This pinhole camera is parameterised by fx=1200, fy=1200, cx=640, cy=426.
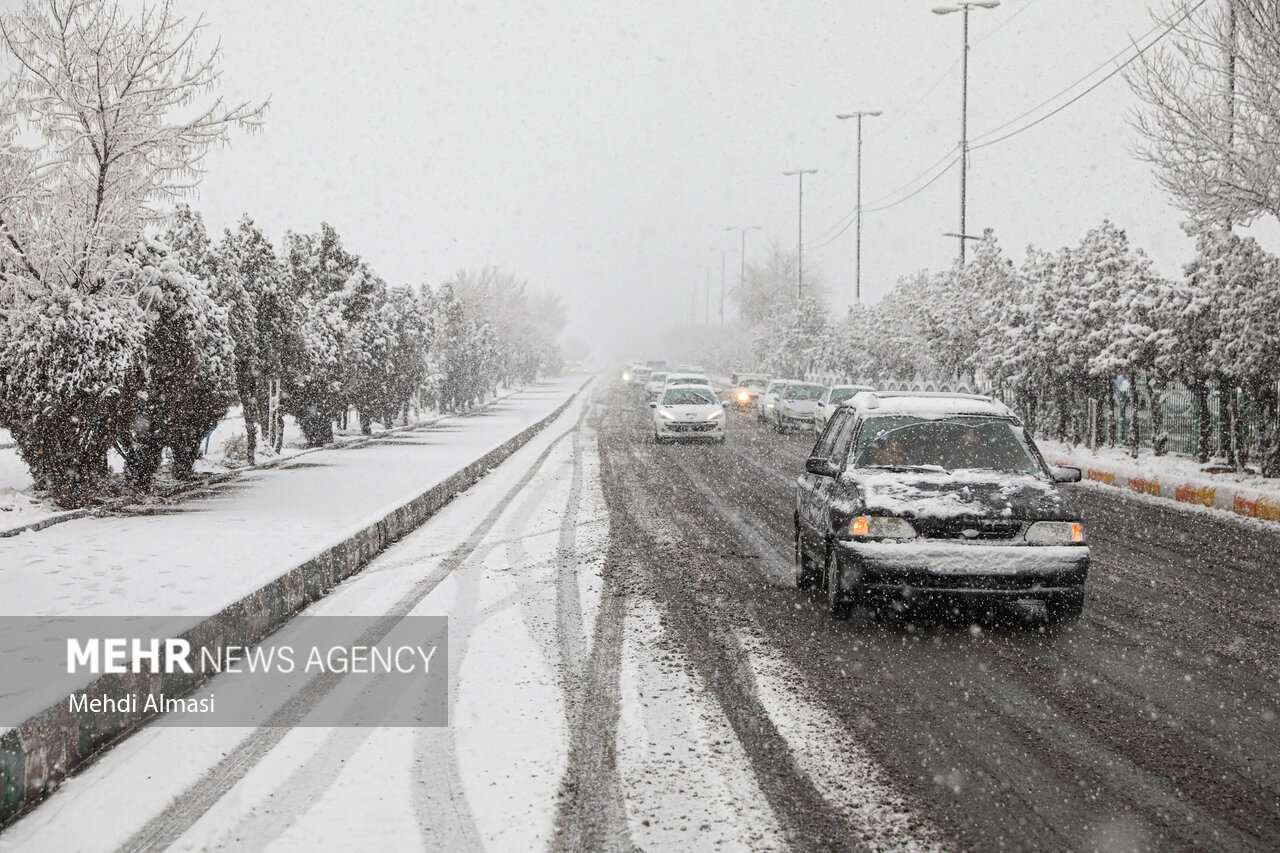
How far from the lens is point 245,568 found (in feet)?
30.1

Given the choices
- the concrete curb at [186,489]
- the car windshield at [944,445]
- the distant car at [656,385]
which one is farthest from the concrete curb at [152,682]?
the distant car at [656,385]

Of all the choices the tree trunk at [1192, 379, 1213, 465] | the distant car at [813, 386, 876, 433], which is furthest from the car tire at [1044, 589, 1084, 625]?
the distant car at [813, 386, 876, 433]

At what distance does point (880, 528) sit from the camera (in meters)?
7.94

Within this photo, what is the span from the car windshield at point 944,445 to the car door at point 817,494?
0.43 meters

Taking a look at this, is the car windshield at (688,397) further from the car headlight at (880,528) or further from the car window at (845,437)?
the car headlight at (880,528)

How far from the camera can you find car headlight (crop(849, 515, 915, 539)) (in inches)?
311

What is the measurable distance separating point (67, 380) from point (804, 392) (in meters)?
25.0

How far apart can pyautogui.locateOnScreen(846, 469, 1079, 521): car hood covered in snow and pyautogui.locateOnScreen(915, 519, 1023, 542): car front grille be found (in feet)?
0.12

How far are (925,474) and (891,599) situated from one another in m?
0.93

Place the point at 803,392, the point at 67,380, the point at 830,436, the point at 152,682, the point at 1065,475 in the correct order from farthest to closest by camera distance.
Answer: the point at 803,392, the point at 67,380, the point at 830,436, the point at 1065,475, the point at 152,682

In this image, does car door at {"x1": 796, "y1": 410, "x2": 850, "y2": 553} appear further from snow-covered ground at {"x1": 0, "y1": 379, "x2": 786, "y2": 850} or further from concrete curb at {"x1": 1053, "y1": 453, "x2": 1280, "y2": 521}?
concrete curb at {"x1": 1053, "y1": 453, "x2": 1280, "y2": 521}

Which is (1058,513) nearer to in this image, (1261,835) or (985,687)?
(985,687)

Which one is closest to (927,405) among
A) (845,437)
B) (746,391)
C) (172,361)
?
(845,437)

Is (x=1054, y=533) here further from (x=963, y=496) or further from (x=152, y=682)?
(x=152, y=682)
